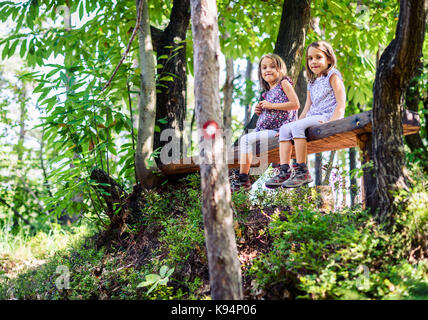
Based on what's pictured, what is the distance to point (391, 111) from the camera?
11.3 feet

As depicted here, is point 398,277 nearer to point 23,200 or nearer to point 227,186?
point 227,186

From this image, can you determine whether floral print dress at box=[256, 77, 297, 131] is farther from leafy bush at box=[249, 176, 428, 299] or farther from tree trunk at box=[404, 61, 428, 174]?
tree trunk at box=[404, 61, 428, 174]

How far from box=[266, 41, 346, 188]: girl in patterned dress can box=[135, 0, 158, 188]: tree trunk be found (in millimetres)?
1826

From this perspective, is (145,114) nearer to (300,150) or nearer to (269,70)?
(269,70)

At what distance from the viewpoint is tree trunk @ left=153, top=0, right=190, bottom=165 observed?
21.1 ft

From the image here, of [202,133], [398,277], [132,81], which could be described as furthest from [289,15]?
[398,277]

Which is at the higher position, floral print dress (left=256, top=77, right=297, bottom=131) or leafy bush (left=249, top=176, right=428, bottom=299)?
floral print dress (left=256, top=77, right=297, bottom=131)

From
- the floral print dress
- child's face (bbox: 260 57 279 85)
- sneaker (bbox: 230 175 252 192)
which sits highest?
child's face (bbox: 260 57 279 85)

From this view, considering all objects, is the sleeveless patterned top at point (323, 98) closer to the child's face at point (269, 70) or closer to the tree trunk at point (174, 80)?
the child's face at point (269, 70)

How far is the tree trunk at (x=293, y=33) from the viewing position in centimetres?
605

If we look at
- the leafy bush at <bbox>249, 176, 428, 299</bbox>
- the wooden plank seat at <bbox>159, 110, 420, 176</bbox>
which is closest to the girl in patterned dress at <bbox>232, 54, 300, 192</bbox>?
the wooden plank seat at <bbox>159, 110, 420, 176</bbox>

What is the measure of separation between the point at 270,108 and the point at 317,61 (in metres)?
0.76

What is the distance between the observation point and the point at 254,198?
197 inches

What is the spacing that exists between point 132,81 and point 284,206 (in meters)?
2.88
